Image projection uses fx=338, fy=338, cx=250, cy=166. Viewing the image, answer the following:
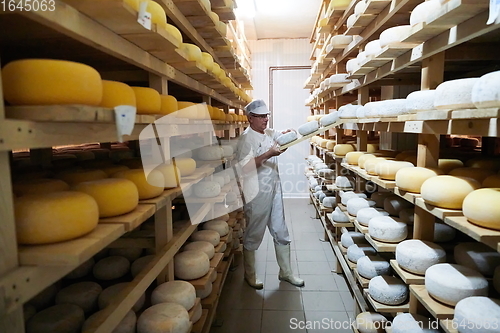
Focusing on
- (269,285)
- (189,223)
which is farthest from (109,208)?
(269,285)

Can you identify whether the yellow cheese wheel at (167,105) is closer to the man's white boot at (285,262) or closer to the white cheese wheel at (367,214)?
the white cheese wheel at (367,214)

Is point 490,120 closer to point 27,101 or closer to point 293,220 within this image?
point 27,101

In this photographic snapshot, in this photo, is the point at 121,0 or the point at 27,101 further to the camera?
the point at 121,0

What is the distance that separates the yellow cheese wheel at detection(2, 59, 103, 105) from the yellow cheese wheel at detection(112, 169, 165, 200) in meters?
0.60

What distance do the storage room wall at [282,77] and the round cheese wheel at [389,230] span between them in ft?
17.6

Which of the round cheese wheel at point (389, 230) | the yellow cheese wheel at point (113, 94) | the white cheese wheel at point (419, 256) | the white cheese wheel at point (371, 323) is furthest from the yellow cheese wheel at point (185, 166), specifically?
the white cheese wheel at point (371, 323)

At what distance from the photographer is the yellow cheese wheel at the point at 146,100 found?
1509 millimetres

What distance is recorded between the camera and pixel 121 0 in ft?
3.39

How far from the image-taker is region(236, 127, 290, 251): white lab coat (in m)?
3.32

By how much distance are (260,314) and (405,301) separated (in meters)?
1.24

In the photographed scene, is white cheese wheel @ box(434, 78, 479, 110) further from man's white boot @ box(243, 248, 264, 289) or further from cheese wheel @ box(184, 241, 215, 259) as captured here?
man's white boot @ box(243, 248, 264, 289)

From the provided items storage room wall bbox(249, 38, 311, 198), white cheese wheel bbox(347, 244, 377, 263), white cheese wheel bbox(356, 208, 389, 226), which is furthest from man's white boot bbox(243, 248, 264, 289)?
storage room wall bbox(249, 38, 311, 198)

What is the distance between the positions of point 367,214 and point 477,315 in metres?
1.22

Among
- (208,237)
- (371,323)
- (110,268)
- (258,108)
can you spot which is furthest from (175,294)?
(258,108)
